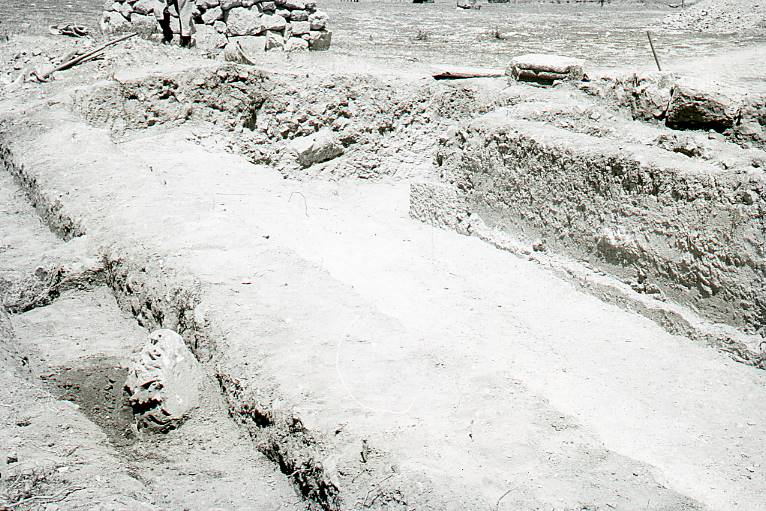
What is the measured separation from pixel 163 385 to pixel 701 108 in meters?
4.42

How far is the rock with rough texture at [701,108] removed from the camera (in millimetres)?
4523

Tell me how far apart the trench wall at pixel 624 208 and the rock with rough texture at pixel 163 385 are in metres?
3.13

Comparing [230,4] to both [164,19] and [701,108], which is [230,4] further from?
[701,108]

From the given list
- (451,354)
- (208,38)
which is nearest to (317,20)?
(208,38)

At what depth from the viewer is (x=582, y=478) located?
2295mm

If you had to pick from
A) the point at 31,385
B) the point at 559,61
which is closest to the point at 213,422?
the point at 31,385

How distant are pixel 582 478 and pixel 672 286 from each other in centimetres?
232

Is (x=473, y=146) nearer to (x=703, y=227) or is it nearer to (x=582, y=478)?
(x=703, y=227)

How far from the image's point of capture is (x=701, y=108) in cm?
464

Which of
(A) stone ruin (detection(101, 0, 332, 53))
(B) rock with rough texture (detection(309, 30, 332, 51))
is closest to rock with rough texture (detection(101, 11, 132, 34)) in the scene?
(A) stone ruin (detection(101, 0, 332, 53))

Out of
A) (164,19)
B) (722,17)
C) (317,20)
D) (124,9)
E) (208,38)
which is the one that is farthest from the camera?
(722,17)

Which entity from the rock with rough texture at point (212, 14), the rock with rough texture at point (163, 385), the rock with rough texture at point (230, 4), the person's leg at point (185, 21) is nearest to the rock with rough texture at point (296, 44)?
the rock with rough texture at point (230, 4)

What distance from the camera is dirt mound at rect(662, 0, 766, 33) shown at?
1342 cm

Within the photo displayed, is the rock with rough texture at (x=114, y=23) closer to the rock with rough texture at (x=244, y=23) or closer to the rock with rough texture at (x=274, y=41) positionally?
the rock with rough texture at (x=244, y=23)
